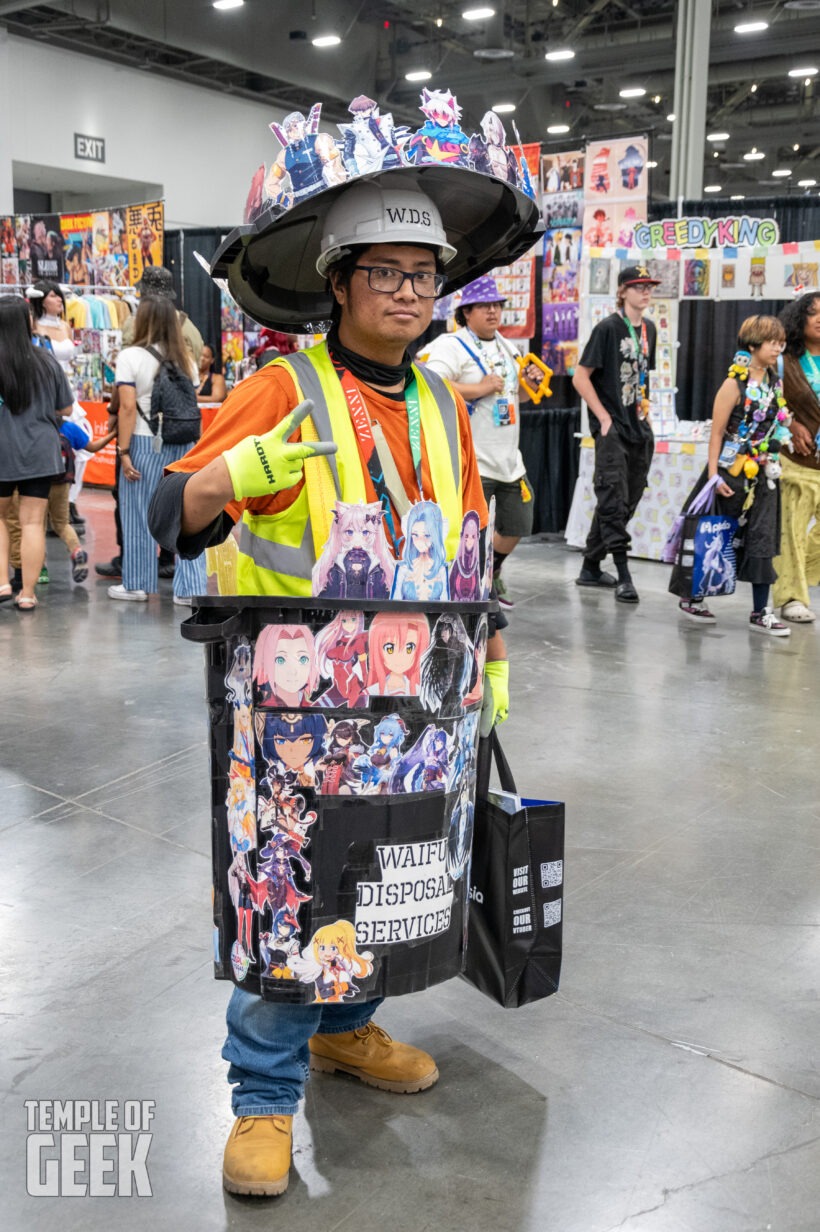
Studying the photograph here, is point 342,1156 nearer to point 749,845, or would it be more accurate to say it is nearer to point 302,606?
point 302,606

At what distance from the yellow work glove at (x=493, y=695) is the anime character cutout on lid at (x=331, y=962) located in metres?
0.51

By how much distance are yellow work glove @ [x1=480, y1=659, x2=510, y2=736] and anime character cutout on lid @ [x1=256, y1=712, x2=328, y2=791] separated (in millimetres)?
468

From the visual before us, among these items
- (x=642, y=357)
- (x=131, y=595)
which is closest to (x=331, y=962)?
(x=131, y=595)

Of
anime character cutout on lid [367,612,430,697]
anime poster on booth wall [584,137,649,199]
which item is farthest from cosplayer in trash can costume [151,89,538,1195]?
anime poster on booth wall [584,137,649,199]

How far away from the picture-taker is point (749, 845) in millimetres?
3518

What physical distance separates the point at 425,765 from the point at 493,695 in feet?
1.24

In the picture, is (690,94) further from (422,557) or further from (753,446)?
(422,557)

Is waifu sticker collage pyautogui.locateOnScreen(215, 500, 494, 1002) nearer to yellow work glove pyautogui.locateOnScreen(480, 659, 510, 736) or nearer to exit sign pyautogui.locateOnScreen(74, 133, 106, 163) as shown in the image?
yellow work glove pyautogui.locateOnScreen(480, 659, 510, 736)

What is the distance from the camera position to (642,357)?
6.79m

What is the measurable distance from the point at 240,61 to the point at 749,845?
15.3m

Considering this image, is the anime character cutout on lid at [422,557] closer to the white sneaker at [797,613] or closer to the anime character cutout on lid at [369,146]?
the anime character cutout on lid at [369,146]

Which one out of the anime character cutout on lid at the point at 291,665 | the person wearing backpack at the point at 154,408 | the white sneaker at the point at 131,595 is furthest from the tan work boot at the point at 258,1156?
the white sneaker at the point at 131,595

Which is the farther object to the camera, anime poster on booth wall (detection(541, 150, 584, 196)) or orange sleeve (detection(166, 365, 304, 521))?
anime poster on booth wall (detection(541, 150, 584, 196))

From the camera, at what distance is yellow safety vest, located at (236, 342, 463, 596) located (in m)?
1.86
